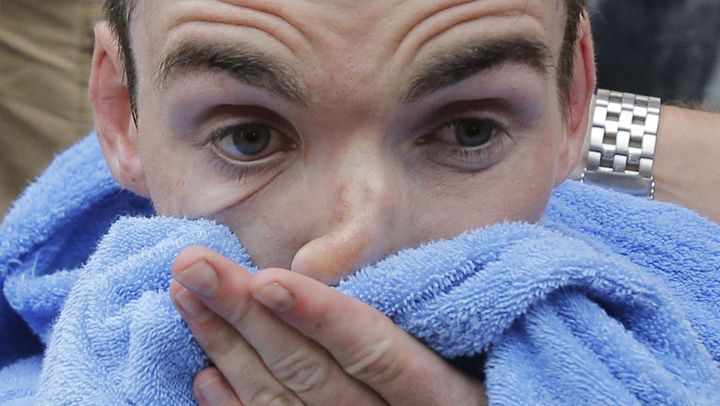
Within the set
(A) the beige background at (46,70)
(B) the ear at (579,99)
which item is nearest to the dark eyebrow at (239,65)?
(B) the ear at (579,99)

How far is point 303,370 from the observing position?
3.18 feet

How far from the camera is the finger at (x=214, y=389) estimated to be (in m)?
1.01

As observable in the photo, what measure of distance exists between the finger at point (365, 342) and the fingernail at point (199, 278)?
32mm

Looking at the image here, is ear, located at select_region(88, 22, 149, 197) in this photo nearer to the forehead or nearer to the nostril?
the forehead

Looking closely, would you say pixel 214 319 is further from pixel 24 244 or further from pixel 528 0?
pixel 24 244

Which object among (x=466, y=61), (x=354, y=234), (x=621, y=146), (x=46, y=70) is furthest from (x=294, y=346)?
(x=46, y=70)

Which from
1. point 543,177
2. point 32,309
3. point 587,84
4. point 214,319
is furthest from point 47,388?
point 587,84

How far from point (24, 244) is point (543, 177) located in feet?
2.48

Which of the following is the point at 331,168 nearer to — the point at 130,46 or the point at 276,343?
the point at 276,343

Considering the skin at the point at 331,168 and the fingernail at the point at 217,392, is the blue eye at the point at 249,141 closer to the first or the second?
the skin at the point at 331,168

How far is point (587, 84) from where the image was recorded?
141cm

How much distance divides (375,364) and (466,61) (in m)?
0.33

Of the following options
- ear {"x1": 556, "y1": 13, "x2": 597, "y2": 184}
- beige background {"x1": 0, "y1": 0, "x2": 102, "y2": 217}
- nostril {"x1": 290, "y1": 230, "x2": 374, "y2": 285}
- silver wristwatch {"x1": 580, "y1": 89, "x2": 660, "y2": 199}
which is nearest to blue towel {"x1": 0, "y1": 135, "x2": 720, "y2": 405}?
nostril {"x1": 290, "y1": 230, "x2": 374, "y2": 285}

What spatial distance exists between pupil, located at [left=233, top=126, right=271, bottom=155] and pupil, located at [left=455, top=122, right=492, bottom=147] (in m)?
0.20
